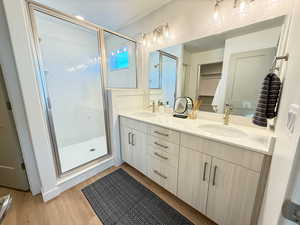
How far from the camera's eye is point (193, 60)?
1.55 metres

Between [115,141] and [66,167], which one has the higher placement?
[115,141]

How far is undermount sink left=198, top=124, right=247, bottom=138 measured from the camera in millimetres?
1157

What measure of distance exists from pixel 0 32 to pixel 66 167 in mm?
1580

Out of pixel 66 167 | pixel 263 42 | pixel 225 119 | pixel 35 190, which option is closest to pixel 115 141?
pixel 66 167

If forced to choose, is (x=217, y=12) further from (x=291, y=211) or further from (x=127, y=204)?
(x=127, y=204)

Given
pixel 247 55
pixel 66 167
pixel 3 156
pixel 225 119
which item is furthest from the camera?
pixel 66 167

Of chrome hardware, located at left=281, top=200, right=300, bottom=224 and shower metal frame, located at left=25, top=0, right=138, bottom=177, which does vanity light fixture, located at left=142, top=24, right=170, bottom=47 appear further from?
chrome hardware, located at left=281, top=200, right=300, bottom=224

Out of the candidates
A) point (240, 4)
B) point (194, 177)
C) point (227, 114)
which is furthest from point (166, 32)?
point (194, 177)

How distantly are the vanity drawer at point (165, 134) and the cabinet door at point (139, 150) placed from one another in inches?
6.8

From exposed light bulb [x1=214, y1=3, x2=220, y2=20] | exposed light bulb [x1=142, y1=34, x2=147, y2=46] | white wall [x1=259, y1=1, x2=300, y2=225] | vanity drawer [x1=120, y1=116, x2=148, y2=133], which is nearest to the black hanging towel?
white wall [x1=259, y1=1, x2=300, y2=225]

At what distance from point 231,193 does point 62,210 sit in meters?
1.60

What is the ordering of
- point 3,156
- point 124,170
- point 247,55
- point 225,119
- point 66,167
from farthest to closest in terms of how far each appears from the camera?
point 124,170
point 66,167
point 3,156
point 225,119
point 247,55

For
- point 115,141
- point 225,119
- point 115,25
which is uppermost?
point 115,25

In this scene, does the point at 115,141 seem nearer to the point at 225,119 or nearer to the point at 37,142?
the point at 37,142
